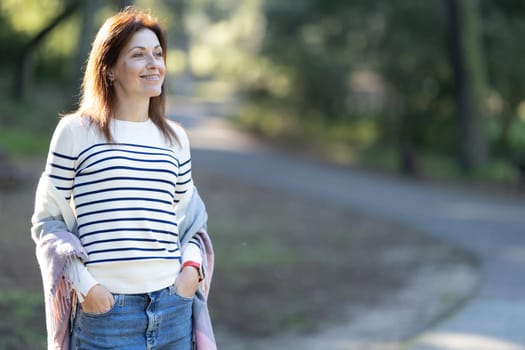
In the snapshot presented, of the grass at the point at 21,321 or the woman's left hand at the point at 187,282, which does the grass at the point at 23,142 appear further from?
the woman's left hand at the point at 187,282

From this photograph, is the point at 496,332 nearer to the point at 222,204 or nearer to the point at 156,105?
the point at 156,105

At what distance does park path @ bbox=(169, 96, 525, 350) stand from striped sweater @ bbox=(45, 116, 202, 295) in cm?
375

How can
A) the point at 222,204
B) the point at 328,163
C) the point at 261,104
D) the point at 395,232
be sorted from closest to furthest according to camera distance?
the point at 395,232
the point at 222,204
the point at 328,163
the point at 261,104

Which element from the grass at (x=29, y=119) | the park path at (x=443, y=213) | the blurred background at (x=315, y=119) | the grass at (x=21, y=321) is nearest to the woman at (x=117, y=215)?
the grass at (x=21, y=321)

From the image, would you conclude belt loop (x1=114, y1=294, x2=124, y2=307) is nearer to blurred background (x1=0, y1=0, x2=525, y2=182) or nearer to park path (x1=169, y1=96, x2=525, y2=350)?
park path (x1=169, y1=96, x2=525, y2=350)

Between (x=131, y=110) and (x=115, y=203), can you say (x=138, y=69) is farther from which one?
(x=115, y=203)

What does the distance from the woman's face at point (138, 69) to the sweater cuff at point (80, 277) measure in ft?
1.96

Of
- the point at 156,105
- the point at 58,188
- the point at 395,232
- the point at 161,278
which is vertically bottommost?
the point at 395,232

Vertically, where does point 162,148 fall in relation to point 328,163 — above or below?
above

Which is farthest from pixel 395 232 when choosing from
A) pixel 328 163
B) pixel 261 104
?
pixel 261 104

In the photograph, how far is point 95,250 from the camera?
276cm

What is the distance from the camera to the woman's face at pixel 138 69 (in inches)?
114

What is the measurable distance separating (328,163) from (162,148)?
15.9 metres

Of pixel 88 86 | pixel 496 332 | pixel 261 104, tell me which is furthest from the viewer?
pixel 261 104
